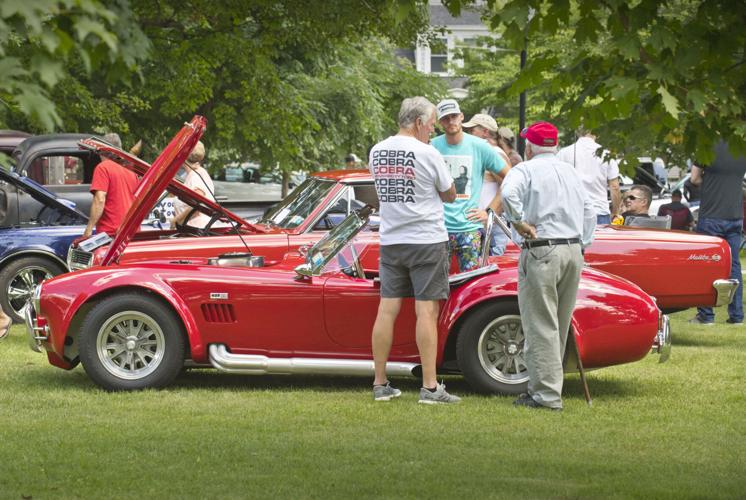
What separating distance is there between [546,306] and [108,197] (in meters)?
5.63

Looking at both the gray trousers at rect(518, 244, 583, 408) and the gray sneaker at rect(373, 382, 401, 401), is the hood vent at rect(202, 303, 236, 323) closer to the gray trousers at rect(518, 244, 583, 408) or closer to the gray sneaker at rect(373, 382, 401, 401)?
the gray sneaker at rect(373, 382, 401, 401)

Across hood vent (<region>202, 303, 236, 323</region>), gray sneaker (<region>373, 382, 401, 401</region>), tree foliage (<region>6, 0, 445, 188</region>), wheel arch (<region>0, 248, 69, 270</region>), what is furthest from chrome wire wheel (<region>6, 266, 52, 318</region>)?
gray sneaker (<region>373, 382, 401, 401</region>)

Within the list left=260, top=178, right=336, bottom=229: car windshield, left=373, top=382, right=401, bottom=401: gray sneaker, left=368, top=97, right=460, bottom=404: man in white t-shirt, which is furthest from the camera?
left=260, top=178, right=336, bottom=229: car windshield

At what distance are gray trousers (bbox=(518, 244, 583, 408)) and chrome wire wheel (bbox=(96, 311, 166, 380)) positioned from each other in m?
2.42

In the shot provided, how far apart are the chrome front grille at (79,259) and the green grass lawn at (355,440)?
53.4 inches

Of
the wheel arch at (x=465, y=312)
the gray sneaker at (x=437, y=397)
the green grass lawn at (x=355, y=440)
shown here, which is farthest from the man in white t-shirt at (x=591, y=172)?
the gray sneaker at (x=437, y=397)

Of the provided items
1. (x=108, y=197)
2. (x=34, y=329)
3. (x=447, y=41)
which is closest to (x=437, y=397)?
(x=34, y=329)

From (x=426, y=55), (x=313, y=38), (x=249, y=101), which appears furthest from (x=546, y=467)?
(x=426, y=55)

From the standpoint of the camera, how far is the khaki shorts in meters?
8.27

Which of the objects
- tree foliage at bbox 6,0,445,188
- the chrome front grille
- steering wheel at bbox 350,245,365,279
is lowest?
the chrome front grille

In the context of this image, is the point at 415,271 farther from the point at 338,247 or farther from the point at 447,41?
the point at 447,41

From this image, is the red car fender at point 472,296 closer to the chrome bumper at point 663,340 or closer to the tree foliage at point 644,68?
the chrome bumper at point 663,340

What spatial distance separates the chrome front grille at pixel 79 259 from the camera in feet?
35.8

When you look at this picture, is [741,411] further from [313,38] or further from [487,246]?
[313,38]
